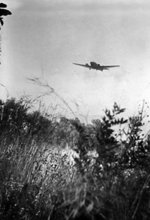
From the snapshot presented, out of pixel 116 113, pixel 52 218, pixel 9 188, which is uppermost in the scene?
pixel 116 113

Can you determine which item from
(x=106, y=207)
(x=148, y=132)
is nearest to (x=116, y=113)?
(x=148, y=132)

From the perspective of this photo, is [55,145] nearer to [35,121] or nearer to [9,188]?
[35,121]

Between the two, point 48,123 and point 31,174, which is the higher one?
point 48,123

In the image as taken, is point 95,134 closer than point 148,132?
Yes

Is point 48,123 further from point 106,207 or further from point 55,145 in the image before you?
point 106,207

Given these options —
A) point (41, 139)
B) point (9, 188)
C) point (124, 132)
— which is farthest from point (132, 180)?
point (41, 139)

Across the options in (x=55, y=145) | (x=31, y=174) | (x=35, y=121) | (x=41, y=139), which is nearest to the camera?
(x=31, y=174)

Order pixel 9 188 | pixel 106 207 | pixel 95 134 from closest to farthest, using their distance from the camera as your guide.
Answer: pixel 106 207 < pixel 95 134 < pixel 9 188

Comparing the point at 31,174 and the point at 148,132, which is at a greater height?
the point at 148,132

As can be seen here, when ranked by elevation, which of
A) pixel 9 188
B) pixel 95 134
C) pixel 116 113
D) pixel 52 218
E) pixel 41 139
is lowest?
pixel 52 218
